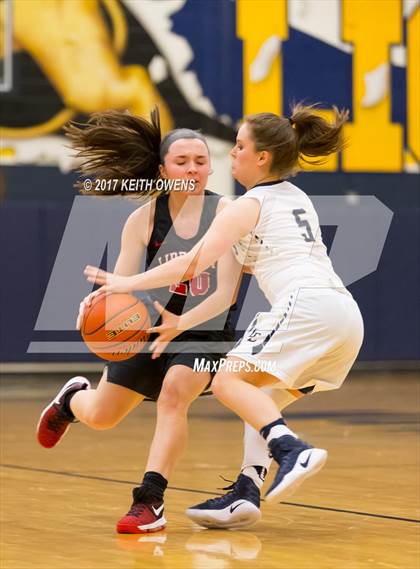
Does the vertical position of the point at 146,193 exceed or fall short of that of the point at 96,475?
it exceeds it

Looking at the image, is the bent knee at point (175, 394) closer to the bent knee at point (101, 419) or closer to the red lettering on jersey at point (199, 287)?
the bent knee at point (101, 419)

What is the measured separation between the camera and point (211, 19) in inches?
552

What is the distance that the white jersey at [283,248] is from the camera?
487 centimetres

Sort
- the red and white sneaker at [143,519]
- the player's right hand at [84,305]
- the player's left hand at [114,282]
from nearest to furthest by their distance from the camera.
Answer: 1. the player's left hand at [114,282]
2. the player's right hand at [84,305]
3. the red and white sneaker at [143,519]

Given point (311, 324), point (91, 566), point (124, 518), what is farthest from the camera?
point (124, 518)

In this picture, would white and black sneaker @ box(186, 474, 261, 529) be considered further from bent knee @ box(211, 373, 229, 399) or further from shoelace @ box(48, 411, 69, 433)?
shoelace @ box(48, 411, 69, 433)

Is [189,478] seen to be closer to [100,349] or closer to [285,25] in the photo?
[100,349]

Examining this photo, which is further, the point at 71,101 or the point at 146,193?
the point at 71,101

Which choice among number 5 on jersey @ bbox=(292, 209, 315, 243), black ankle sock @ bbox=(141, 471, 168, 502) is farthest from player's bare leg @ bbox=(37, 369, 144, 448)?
number 5 on jersey @ bbox=(292, 209, 315, 243)

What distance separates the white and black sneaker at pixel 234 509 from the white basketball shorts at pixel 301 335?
58cm

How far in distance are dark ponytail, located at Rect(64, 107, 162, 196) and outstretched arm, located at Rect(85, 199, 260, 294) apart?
0.90 m

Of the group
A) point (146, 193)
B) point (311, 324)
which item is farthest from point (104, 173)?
point (311, 324)

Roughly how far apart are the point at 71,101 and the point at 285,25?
2515 mm

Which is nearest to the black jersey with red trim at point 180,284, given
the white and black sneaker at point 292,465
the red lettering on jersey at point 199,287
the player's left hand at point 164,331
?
the red lettering on jersey at point 199,287
